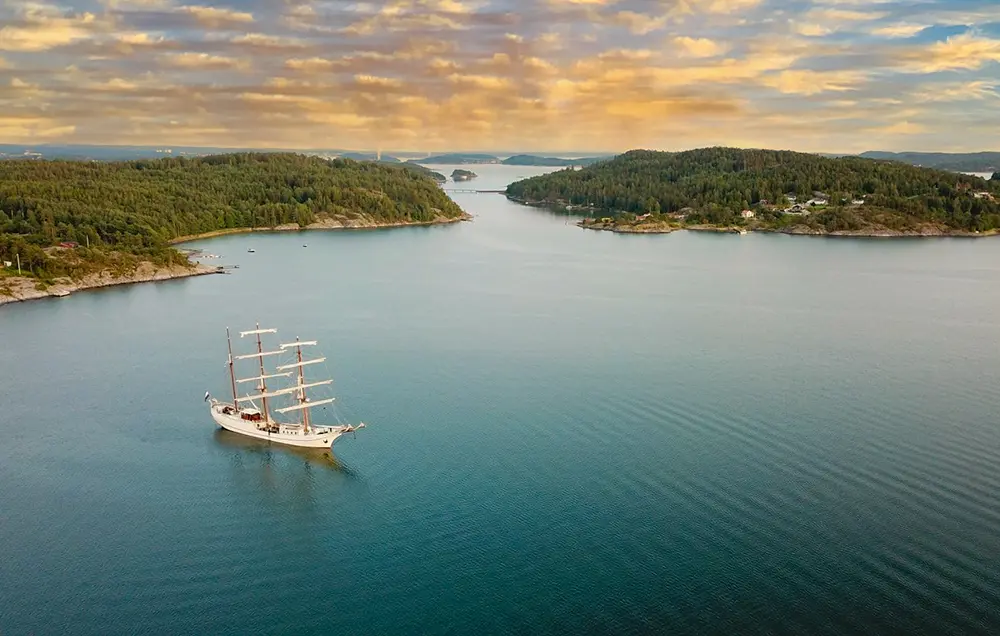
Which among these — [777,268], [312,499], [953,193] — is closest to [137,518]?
[312,499]

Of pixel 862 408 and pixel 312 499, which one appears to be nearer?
pixel 312 499

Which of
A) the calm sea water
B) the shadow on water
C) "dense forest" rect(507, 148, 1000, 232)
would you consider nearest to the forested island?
the calm sea water

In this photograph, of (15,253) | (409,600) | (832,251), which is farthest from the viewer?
(832,251)

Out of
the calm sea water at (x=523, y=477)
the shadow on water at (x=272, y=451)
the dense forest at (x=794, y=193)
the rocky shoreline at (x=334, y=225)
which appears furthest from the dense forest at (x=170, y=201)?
the shadow on water at (x=272, y=451)

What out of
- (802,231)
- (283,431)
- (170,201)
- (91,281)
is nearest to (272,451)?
(283,431)

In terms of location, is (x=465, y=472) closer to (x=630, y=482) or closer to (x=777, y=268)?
(x=630, y=482)

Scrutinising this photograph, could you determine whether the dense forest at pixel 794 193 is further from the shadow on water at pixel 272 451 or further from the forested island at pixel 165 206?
the shadow on water at pixel 272 451
